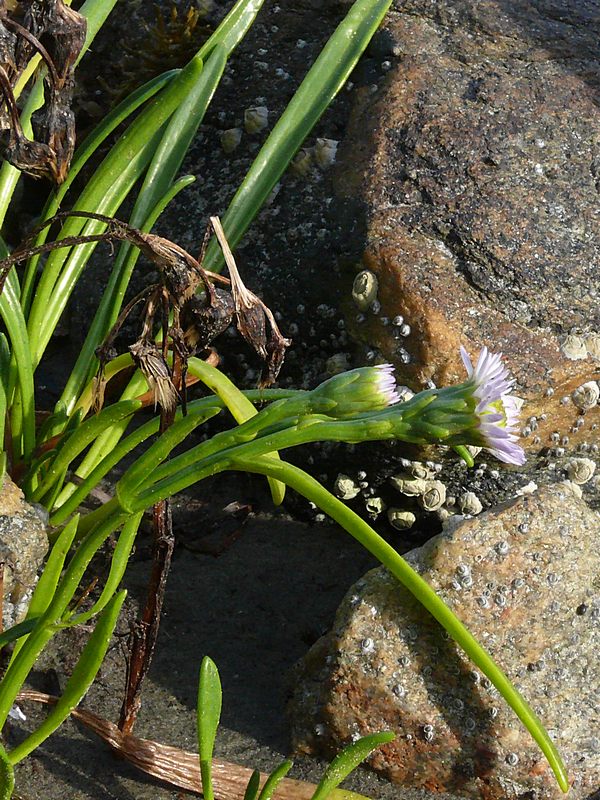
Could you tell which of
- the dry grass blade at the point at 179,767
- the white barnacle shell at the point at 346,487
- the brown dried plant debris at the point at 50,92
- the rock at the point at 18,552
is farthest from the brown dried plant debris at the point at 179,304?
the white barnacle shell at the point at 346,487

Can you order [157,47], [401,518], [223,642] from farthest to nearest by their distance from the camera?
[157,47] → [401,518] → [223,642]

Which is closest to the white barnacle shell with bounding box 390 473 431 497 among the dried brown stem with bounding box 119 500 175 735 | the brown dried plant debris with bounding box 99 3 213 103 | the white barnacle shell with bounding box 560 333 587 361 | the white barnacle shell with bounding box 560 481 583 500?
the white barnacle shell with bounding box 560 481 583 500

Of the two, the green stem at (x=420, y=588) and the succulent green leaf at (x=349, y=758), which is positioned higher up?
the green stem at (x=420, y=588)

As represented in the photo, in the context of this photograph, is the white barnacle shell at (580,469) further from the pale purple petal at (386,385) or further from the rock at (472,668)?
the pale purple petal at (386,385)

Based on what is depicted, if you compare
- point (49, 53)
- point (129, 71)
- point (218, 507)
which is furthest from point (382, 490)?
point (129, 71)

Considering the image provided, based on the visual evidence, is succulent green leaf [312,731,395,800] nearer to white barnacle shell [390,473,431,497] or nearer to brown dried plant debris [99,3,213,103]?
white barnacle shell [390,473,431,497]

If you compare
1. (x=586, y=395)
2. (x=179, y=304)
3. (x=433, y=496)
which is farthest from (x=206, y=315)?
(x=586, y=395)

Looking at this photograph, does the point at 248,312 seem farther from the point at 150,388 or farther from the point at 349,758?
the point at 349,758
